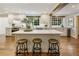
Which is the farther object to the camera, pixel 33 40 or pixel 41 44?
pixel 41 44

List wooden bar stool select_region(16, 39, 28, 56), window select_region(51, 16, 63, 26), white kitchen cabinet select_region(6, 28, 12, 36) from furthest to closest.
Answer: window select_region(51, 16, 63, 26)
white kitchen cabinet select_region(6, 28, 12, 36)
wooden bar stool select_region(16, 39, 28, 56)

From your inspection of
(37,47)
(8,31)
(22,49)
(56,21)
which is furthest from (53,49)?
(56,21)

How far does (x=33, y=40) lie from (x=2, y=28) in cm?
986

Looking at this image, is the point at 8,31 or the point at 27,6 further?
the point at 8,31

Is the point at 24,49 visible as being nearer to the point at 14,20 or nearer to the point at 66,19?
the point at 14,20

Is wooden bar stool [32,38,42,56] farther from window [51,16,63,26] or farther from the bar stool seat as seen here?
window [51,16,63,26]

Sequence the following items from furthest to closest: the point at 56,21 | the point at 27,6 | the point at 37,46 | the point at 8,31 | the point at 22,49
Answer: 1. the point at 56,21
2. the point at 8,31
3. the point at 27,6
4. the point at 37,46
5. the point at 22,49

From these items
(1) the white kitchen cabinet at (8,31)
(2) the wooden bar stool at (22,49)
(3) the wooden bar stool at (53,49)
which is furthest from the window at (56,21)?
(2) the wooden bar stool at (22,49)

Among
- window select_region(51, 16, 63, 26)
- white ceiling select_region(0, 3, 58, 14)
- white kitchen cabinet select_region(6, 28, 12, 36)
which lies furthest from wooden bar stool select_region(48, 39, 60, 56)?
window select_region(51, 16, 63, 26)

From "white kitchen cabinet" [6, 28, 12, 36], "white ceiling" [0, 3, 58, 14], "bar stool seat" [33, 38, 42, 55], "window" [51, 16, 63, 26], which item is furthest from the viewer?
"window" [51, 16, 63, 26]

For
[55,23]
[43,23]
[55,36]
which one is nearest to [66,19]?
[55,23]

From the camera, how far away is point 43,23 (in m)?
13.1

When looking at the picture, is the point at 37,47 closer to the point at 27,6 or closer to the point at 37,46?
the point at 37,46

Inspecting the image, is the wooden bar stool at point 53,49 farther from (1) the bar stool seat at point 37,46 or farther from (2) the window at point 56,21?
(2) the window at point 56,21
